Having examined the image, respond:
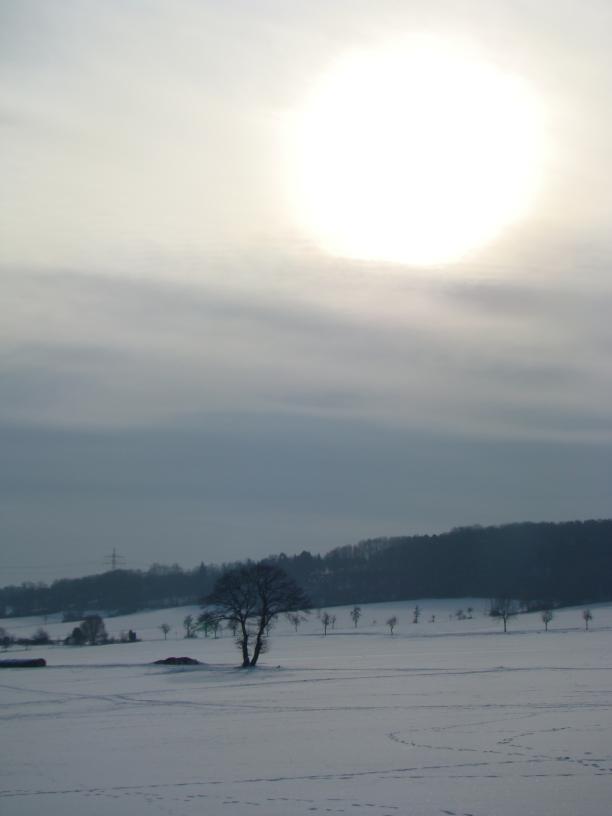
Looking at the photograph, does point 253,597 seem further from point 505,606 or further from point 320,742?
point 505,606

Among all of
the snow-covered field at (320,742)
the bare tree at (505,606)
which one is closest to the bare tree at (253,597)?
the snow-covered field at (320,742)

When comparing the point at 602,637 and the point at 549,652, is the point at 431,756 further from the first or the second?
the point at 602,637

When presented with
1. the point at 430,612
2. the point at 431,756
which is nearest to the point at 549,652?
the point at 431,756

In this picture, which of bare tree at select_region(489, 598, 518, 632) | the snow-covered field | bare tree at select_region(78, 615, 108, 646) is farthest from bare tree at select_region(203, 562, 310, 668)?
bare tree at select_region(489, 598, 518, 632)

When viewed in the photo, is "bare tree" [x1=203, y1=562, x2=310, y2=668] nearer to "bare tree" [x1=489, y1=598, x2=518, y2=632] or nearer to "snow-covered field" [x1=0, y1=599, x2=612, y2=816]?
"snow-covered field" [x1=0, y1=599, x2=612, y2=816]

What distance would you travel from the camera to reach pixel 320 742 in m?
27.9

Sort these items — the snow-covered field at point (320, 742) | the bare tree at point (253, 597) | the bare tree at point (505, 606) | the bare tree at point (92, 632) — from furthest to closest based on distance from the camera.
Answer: the bare tree at point (505, 606)
the bare tree at point (92, 632)
the bare tree at point (253, 597)
the snow-covered field at point (320, 742)

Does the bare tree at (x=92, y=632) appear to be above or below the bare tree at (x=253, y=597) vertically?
below

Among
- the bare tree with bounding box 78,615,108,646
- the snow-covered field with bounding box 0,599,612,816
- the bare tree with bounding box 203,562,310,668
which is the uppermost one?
the bare tree with bounding box 203,562,310,668

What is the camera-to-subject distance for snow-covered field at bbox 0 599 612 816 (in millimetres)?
19828

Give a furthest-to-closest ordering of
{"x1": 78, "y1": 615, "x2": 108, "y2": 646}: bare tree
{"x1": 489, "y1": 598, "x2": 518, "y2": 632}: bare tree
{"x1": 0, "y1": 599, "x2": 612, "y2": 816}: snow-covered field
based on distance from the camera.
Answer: {"x1": 489, "y1": 598, "x2": 518, "y2": 632}: bare tree
{"x1": 78, "y1": 615, "x2": 108, "y2": 646}: bare tree
{"x1": 0, "y1": 599, "x2": 612, "y2": 816}: snow-covered field

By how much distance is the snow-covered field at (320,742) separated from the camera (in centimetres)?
1983

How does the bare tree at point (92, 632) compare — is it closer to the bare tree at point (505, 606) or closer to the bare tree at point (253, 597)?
the bare tree at point (505, 606)

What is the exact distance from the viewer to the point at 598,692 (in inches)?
1532
